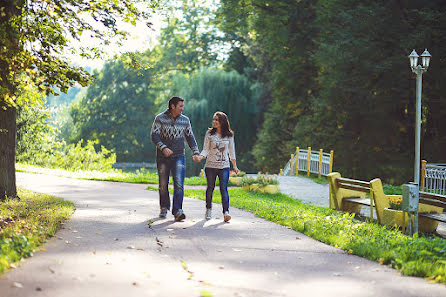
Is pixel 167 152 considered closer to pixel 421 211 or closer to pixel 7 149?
pixel 7 149

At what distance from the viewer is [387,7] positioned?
25453 mm

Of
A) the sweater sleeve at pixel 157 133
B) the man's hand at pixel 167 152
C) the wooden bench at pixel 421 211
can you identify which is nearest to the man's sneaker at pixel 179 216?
the man's hand at pixel 167 152

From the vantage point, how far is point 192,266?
17.4 feet

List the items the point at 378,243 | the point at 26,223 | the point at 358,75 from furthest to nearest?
1. the point at 358,75
2. the point at 26,223
3. the point at 378,243

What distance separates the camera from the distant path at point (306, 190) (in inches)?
644

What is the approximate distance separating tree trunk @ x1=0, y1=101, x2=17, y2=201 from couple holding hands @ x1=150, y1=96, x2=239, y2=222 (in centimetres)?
356

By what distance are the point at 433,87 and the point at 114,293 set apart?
77.8 feet

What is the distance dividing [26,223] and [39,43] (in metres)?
3.57

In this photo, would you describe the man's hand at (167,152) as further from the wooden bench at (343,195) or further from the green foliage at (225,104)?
the green foliage at (225,104)

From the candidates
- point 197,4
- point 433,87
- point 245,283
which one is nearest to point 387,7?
point 433,87

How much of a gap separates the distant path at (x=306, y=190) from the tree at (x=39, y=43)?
8196mm

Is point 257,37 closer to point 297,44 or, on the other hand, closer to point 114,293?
point 297,44

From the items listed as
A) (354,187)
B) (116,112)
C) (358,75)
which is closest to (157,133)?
(354,187)

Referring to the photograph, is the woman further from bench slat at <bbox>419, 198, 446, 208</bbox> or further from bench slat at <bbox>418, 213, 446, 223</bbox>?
bench slat at <bbox>418, 213, 446, 223</bbox>
